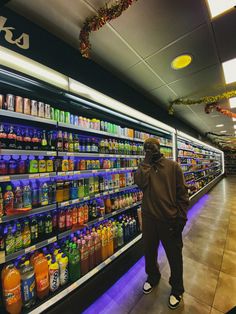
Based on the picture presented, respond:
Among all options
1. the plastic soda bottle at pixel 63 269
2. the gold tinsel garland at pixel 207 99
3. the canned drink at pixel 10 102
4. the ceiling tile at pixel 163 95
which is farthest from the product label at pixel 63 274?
the gold tinsel garland at pixel 207 99

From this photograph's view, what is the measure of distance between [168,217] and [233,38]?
228cm

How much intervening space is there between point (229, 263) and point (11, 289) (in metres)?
2.89

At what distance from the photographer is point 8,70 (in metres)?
1.20

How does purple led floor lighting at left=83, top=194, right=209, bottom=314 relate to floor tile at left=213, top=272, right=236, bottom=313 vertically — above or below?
above

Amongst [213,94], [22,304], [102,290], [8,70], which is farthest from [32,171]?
[213,94]

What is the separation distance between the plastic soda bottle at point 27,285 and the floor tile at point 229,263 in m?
2.49

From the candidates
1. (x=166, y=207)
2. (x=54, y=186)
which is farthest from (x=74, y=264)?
(x=166, y=207)

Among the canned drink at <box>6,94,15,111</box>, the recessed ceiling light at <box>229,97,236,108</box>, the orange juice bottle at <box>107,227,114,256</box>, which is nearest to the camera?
the canned drink at <box>6,94,15,111</box>

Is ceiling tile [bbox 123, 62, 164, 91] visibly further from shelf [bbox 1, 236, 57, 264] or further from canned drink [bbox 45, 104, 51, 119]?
shelf [bbox 1, 236, 57, 264]

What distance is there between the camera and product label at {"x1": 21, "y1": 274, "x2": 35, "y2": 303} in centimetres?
131

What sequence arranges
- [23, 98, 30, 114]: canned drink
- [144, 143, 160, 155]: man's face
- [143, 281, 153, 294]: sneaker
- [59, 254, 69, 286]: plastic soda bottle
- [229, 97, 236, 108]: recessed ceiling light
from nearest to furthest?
1. [23, 98, 30, 114]: canned drink
2. [59, 254, 69, 286]: plastic soda bottle
3. [144, 143, 160, 155]: man's face
4. [143, 281, 153, 294]: sneaker
5. [229, 97, 236, 108]: recessed ceiling light

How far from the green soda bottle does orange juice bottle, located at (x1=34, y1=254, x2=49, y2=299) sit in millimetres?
247

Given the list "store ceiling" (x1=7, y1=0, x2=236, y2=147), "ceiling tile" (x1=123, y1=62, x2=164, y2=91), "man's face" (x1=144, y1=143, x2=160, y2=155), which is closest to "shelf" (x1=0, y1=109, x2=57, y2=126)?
"store ceiling" (x1=7, y1=0, x2=236, y2=147)

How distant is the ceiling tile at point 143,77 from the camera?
236 centimetres
